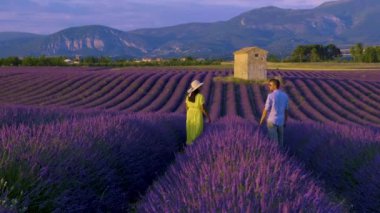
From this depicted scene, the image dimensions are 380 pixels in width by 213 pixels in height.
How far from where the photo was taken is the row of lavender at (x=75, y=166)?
145 inches

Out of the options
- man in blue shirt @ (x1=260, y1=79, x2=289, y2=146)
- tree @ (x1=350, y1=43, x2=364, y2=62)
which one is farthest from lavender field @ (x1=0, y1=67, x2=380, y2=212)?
tree @ (x1=350, y1=43, x2=364, y2=62)

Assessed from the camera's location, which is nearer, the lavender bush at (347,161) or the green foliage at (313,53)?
the lavender bush at (347,161)

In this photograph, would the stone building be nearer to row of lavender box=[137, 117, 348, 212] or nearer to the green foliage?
row of lavender box=[137, 117, 348, 212]

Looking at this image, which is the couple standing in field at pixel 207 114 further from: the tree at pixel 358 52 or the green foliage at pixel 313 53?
the tree at pixel 358 52

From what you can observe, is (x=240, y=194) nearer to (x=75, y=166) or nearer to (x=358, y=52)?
(x=75, y=166)

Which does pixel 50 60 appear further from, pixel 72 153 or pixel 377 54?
pixel 72 153

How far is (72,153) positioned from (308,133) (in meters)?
5.69

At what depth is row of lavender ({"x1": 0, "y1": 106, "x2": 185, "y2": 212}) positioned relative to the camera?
12.1ft

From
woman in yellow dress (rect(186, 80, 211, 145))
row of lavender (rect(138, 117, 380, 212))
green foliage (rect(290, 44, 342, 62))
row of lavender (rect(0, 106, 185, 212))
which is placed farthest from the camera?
green foliage (rect(290, 44, 342, 62))

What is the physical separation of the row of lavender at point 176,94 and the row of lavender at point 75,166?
14739 mm

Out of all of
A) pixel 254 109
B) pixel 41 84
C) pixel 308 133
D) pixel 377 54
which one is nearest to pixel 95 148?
pixel 308 133

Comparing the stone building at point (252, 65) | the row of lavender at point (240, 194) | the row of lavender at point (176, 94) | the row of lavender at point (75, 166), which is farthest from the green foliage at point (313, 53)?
the row of lavender at point (240, 194)

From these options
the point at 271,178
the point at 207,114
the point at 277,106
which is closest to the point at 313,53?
the point at 277,106

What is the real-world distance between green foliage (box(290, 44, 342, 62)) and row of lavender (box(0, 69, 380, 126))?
1886 inches
